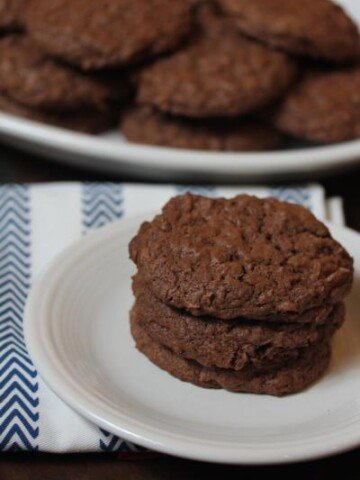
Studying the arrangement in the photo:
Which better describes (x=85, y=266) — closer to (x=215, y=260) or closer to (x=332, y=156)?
(x=215, y=260)

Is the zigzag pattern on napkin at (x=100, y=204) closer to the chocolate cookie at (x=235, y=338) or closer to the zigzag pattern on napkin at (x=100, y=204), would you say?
the zigzag pattern on napkin at (x=100, y=204)

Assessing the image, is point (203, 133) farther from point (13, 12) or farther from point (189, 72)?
point (13, 12)

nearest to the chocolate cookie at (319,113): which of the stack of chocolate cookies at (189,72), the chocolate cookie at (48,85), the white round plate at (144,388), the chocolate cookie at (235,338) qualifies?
the stack of chocolate cookies at (189,72)

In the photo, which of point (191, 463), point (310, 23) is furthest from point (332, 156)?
point (191, 463)

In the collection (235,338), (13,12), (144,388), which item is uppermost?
(235,338)

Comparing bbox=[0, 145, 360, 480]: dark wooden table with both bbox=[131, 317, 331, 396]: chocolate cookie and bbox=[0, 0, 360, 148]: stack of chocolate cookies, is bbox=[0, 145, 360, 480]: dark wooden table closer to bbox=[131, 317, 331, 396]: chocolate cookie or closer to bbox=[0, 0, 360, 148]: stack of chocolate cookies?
bbox=[131, 317, 331, 396]: chocolate cookie

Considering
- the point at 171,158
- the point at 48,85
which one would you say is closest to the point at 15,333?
the point at 171,158
